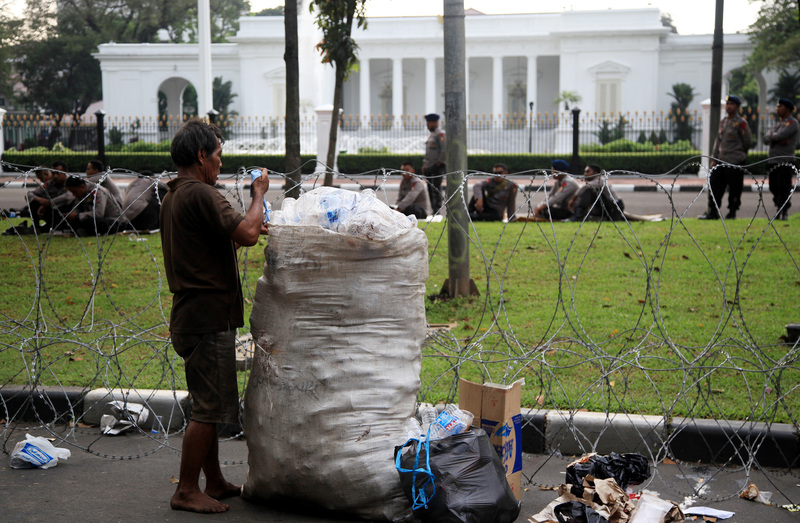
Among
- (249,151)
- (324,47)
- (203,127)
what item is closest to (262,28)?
(249,151)

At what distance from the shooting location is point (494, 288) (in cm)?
719

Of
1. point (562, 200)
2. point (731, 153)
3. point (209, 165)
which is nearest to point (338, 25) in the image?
point (562, 200)

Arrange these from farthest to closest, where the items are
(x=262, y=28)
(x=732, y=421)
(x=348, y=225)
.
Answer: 1. (x=262, y=28)
2. (x=732, y=421)
3. (x=348, y=225)

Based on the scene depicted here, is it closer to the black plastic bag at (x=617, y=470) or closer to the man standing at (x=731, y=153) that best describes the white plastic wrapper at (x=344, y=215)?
the black plastic bag at (x=617, y=470)

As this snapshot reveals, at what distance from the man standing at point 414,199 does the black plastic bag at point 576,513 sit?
826 cm

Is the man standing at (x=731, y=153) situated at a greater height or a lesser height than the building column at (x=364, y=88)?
lesser

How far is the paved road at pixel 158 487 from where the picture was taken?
3.56m

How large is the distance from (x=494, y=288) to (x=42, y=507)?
14.3ft

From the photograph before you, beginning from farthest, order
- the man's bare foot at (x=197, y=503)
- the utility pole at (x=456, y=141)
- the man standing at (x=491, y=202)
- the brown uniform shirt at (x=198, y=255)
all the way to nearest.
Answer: the man standing at (x=491, y=202), the utility pole at (x=456, y=141), the man's bare foot at (x=197, y=503), the brown uniform shirt at (x=198, y=255)

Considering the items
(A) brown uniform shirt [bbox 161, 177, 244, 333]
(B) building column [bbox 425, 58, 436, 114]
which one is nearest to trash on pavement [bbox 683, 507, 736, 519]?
(A) brown uniform shirt [bbox 161, 177, 244, 333]

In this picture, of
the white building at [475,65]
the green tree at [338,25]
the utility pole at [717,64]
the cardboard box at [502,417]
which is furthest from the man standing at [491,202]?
the white building at [475,65]

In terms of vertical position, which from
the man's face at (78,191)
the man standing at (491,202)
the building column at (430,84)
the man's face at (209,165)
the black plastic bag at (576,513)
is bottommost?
the black plastic bag at (576,513)

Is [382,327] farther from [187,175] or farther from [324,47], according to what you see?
[324,47]

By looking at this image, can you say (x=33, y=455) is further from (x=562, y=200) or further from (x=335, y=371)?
(x=562, y=200)
